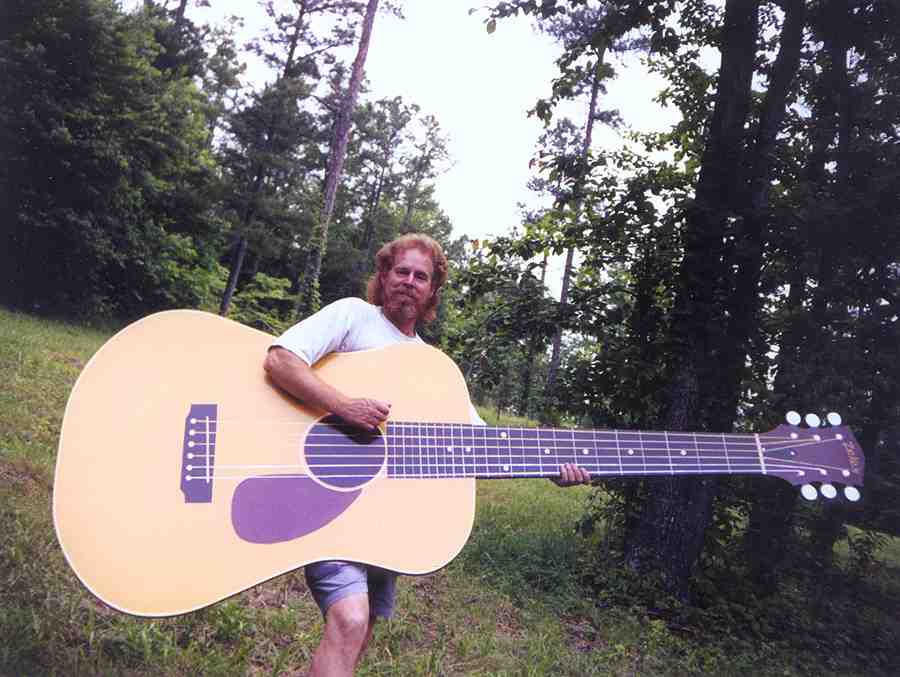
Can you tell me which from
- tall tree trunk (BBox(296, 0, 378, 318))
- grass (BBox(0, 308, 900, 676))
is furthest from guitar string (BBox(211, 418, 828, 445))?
tall tree trunk (BBox(296, 0, 378, 318))

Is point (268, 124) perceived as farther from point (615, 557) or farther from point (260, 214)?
point (615, 557)

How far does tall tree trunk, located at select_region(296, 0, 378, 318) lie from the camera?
10125mm

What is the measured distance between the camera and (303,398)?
1717mm

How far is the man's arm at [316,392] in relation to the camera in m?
1.69

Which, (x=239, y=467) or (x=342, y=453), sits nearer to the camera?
(x=239, y=467)

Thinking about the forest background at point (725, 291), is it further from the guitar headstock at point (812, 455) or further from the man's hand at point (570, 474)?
the man's hand at point (570, 474)

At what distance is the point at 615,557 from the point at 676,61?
14.1 feet

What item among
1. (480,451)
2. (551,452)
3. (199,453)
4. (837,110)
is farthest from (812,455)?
(837,110)

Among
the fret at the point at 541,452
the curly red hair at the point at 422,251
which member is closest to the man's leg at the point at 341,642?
the fret at the point at 541,452

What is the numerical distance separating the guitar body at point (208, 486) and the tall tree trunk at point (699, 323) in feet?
8.86

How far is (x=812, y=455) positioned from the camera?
228 centimetres

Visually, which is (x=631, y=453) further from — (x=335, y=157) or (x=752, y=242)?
(x=335, y=157)

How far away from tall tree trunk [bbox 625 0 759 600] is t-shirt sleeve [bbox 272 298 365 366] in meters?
2.80

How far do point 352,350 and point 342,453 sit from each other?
36 cm
